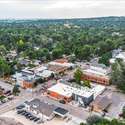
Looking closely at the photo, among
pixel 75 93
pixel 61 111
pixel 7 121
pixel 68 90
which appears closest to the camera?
pixel 7 121

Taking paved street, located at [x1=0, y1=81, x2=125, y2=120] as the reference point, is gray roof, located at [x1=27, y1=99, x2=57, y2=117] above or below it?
above

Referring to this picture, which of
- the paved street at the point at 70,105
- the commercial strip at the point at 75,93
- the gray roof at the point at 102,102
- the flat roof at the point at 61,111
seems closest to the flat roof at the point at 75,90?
the commercial strip at the point at 75,93

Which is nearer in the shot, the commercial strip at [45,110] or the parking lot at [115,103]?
the commercial strip at [45,110]

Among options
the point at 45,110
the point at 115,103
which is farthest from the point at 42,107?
the point at 115,103

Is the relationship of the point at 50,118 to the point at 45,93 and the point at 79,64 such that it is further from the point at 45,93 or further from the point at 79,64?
the point at 79,64

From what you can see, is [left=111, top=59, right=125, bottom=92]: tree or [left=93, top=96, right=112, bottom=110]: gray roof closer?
[left=93, top=96, right=112, bottom=110]: gray roof

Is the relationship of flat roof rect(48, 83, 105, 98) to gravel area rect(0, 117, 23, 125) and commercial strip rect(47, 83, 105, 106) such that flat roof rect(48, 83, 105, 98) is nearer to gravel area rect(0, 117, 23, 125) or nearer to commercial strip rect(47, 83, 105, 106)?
commercial strip rect(47, 83, 105, 106)

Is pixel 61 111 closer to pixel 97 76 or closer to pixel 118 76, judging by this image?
pixel 118 76

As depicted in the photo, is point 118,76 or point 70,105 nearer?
point 70,105

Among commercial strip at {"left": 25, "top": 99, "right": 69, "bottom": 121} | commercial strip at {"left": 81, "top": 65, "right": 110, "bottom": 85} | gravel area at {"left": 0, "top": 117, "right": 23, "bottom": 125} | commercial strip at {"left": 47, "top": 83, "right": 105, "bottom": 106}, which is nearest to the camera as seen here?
gravel area at {"left": 0, "top": 117, "right": 23, "bottom": 125}

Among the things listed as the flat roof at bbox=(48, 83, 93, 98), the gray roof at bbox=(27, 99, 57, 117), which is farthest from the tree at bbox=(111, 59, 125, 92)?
the gray roof at bbox=(27, 99, 57, 117)

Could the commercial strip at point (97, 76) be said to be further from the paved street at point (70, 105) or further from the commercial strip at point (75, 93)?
the commercial strip at point (75, 93)
